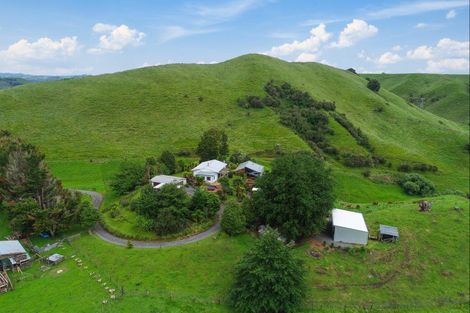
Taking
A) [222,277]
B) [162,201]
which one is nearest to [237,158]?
[162,201]

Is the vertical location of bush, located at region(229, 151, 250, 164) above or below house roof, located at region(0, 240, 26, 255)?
above

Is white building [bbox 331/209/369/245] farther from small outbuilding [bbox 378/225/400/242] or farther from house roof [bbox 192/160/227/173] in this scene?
house roof [bbox 192/160/227/173]

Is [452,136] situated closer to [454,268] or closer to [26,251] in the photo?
[454,268]

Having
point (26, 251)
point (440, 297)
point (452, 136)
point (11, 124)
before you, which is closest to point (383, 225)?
point (440, 297)

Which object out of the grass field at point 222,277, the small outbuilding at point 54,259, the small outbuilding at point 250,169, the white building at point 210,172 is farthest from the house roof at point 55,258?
the small outbuilding at point 250,169

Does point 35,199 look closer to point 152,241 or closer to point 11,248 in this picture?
point 11,248

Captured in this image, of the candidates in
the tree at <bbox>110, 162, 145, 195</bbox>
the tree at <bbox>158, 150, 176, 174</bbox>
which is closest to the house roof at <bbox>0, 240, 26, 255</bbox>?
the tree at <bbox>110, 162, 145, 195</bbox>

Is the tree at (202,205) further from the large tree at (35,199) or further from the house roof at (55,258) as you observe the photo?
the house roof at (55,258)
